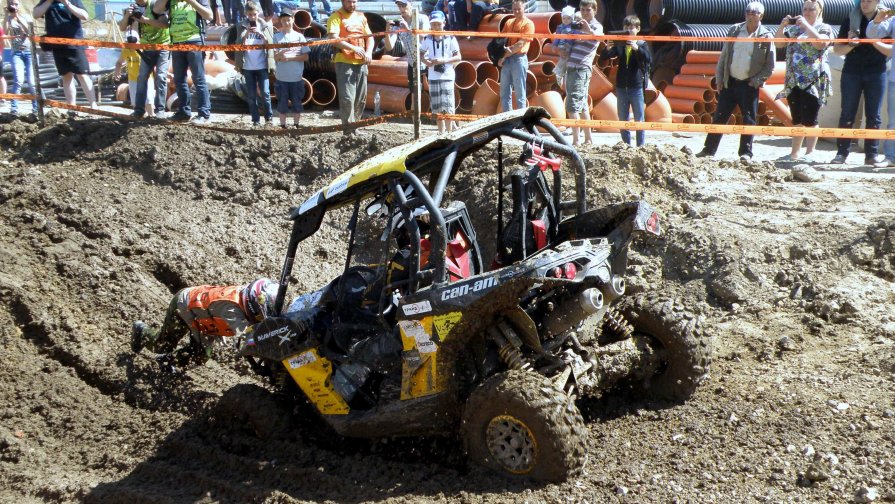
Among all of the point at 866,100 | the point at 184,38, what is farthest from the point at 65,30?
the point at 866,100

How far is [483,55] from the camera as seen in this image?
14.4 m

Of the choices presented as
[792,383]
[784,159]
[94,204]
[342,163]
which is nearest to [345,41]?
[342,163]

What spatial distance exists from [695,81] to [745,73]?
4278mm

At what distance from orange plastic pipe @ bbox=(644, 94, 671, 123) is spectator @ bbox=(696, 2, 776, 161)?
2659mm

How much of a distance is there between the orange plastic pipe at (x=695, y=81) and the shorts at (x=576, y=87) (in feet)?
14.6

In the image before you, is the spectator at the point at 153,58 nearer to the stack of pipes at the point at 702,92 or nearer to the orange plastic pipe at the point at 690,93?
the stack of pipes at the point at 702,92

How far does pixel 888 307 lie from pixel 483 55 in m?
8.58

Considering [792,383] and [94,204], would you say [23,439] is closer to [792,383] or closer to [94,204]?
[94,204]

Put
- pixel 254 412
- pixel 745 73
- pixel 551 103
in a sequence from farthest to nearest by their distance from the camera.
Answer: pixel 551 103 < pixel 745 73 < pixel 254 412

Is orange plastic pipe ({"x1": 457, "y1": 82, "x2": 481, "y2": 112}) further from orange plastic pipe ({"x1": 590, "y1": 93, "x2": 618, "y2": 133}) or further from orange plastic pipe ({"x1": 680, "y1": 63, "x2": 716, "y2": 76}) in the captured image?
orange plastic pipe ({"x1": 680, "y1": 63, "x2": 716, "y2": 76})

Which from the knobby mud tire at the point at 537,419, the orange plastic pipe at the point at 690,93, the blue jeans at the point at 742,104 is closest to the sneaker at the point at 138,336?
the knobby mud tire at the point at 537,419

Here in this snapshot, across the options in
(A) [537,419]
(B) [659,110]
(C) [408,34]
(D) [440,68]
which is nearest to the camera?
(A) [537,419]

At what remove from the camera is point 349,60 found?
11.4m

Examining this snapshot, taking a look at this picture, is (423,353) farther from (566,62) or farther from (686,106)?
(686,106)
